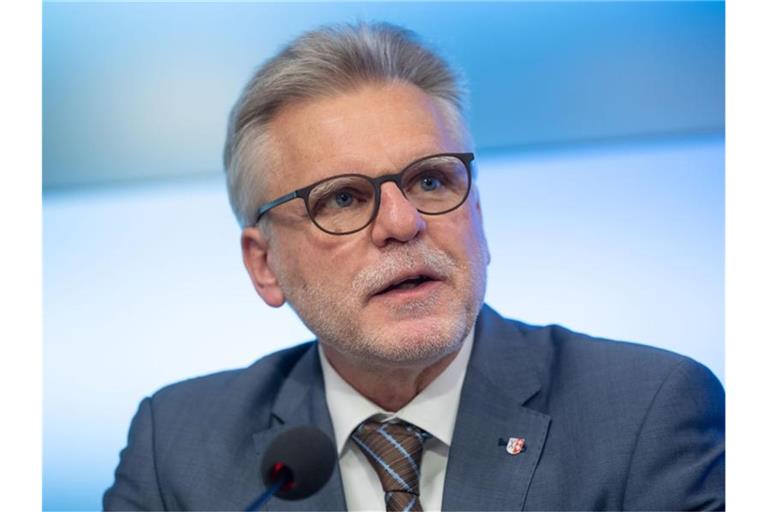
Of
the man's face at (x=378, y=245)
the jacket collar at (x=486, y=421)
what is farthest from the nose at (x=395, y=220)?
the jacket collar at (x=486, y=421)

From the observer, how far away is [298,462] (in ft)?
5.08

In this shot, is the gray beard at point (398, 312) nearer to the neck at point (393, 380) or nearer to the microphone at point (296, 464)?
the neck at point (393, 380)

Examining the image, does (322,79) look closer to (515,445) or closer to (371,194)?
(371,194)

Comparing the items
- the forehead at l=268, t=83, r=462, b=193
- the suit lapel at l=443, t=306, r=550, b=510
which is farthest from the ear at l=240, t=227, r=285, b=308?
the suit lapel at l=443, t=306, r=550, b=510

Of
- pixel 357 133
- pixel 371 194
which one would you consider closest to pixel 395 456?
pixel 371 194

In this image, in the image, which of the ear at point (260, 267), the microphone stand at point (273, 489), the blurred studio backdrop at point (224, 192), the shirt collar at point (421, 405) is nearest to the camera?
the microphone stand at point (273, 489)

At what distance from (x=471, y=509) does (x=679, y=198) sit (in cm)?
120

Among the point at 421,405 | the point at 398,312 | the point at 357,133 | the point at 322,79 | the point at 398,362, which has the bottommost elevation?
the point at 421,405

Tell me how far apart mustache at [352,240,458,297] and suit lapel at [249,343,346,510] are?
39 centimetres

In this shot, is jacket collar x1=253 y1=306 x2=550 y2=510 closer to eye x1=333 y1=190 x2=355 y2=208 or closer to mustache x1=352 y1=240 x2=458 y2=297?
mustache x1=352 y1=240 x2=458 y2=297

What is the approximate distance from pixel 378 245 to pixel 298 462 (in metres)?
0.60

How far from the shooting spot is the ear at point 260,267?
2377mm

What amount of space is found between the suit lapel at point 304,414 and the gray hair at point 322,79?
42 centimetres
